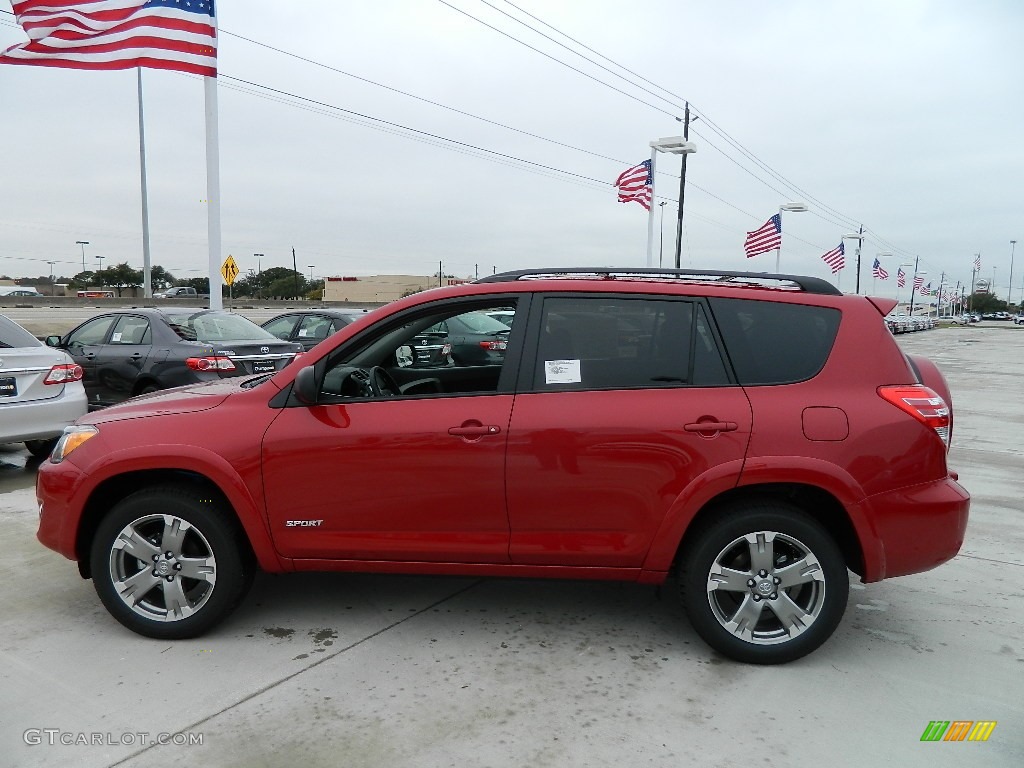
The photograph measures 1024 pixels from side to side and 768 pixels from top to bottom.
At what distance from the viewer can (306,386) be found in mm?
3604

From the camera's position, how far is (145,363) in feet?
27.9

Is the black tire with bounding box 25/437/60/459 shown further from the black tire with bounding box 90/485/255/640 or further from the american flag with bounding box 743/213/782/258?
the american flag with bounding box 743/213/782/258

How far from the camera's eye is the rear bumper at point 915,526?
340 cm

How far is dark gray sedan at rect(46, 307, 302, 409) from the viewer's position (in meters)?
8.36

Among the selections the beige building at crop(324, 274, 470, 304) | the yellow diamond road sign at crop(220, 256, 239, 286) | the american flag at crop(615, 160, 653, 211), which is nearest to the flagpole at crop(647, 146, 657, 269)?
the american flag at crop(615, 160, 653, 211)

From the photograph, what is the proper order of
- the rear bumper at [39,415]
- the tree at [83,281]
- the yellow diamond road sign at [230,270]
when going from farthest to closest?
the tree at [83,281] → the yellow diamond road sign at [230,270] → the rear bumper at [39,415]

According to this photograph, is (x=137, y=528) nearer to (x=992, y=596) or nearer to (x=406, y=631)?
(x=406, y=631)

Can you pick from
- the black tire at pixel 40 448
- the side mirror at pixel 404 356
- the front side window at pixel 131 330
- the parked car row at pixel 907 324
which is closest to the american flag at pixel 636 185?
the front side window at pixel 131 330

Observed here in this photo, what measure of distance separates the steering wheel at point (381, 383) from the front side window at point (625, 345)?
76 cm

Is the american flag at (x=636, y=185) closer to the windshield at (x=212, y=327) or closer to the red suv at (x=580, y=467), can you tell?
the windshield at (x=212, y=327)

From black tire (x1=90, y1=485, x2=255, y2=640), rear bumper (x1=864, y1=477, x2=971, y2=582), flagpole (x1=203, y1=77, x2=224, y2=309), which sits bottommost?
black tire (x1=90, y1=485, x2=255, y2=640)

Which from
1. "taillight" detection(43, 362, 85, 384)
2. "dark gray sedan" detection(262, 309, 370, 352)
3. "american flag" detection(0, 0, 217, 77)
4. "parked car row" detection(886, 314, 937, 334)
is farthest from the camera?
"parked car row" detection(886, 314, 937, 334)

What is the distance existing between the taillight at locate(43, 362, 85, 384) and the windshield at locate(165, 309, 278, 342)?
1492mm

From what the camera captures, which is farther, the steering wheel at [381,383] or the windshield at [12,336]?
the windshield at [12,336]
